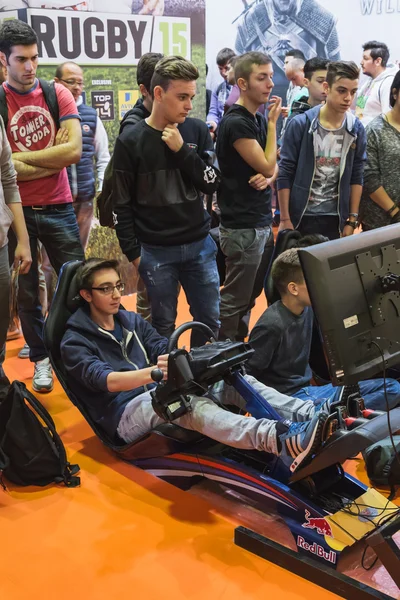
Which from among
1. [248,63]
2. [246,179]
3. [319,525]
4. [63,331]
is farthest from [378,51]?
[319,525]

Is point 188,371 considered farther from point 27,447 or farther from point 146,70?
point 146,70

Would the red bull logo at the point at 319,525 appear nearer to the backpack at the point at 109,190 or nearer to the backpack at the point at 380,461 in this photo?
the backpack at the point at 380,461

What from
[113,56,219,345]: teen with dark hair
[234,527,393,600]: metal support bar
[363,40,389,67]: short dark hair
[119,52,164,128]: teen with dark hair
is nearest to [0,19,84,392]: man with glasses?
[119,52,164,128]: teen with dark hair

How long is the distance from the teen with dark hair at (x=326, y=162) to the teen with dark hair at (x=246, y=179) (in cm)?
30

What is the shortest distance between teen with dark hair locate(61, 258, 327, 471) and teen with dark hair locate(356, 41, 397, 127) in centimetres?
452

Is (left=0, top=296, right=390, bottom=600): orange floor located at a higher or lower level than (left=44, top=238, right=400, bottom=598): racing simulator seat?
lower

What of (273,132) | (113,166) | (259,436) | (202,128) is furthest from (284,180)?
(259,436)

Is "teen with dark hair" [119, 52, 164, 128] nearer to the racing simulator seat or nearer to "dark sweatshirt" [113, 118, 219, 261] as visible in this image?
"dark sweatshirt" [113, 118, 219, 261]

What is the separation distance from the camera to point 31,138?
4.19 m

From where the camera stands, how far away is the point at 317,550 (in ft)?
9.11

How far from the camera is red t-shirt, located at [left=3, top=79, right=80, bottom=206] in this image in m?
4.11

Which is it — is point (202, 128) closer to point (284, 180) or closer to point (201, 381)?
point (284, 180)

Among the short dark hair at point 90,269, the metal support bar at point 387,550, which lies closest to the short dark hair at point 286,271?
the short dark hair at point 90,269

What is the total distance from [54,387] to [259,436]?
1897 millimetres
